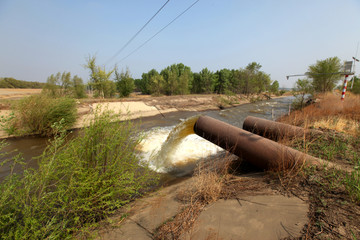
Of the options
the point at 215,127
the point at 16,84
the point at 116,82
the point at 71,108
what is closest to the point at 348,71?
the point at 215,127

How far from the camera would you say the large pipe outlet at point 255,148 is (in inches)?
108

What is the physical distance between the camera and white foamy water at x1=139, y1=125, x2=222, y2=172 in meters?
5.02

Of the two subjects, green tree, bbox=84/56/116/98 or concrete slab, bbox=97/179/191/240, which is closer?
concrete slab, bbox=97/179/191/240

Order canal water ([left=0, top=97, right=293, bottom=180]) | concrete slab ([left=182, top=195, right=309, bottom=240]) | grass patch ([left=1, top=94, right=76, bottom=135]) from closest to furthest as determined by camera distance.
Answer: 1. concrete slab ([left=182, top=195, right=309, bottom=240])
2. canal water ([left=0, top=97, right=293, bottom=180])
3. grass patch ([left=1, top=94, right=76, bottom=135])

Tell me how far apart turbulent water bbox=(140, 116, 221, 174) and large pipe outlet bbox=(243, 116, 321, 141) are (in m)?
1.44

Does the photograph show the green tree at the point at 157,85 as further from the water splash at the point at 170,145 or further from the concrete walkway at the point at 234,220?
the concrete walkway at the point at 234,220

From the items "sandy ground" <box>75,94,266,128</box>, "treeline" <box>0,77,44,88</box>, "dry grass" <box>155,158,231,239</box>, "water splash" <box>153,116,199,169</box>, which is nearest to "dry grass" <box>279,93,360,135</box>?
"dry grass" <box>155,158,231,239</box>

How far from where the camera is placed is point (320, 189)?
211 centimetres

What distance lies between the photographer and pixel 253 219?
73.2 inches

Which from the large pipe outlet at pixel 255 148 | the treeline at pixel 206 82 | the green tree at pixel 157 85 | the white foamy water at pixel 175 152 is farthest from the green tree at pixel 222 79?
the large pipe outlet at pixel 255 148

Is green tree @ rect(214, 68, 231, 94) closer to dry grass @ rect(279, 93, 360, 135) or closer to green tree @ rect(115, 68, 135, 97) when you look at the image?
green tree @ rect(115, 68, 135, 97)

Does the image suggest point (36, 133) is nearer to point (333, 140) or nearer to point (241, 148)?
point (241, 148)

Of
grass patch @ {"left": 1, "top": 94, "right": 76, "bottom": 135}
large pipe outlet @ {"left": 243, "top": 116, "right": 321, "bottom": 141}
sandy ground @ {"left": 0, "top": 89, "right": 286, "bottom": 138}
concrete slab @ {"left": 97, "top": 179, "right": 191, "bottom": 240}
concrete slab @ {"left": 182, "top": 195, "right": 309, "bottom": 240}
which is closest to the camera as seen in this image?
concrete slab @ {"left": 182, "top": 195, "right": 309, "bottom": 240}

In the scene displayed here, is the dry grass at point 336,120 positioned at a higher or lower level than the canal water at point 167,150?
higher
